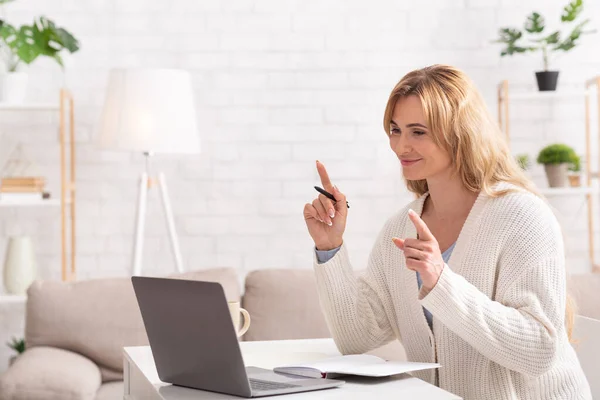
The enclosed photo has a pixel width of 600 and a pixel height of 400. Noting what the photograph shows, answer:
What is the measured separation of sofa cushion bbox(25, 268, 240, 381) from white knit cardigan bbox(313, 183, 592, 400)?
122cm

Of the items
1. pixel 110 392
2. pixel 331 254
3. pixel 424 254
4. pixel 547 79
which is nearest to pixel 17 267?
pixel 110 392

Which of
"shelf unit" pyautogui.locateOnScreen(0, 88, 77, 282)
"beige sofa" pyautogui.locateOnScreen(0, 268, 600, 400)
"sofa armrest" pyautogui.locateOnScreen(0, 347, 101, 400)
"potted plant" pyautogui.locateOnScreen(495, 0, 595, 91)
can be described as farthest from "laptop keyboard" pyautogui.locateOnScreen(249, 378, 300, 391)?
"potted plant" pyautogui.locateOnScreen(495, 0, 595, 91)

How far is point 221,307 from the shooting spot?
1.32m

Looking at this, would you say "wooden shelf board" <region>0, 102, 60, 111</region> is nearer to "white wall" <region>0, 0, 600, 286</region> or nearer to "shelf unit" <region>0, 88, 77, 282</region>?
"shelf unit" <region>0, 88, 77, 282</region>

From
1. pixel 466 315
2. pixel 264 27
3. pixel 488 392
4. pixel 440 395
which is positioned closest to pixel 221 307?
pixel 440 395

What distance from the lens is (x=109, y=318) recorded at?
123 inches

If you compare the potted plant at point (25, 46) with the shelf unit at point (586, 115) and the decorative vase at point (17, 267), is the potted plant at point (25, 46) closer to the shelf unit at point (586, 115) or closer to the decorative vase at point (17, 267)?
the decorative vase at point (17, 267)

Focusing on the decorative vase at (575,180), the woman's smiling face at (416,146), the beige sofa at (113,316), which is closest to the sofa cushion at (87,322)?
the beige sofa at (113,316)

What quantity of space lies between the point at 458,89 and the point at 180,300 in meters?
0.81

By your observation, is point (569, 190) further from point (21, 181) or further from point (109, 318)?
point (21, 181)

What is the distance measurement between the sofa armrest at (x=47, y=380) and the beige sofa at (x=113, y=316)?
0.01 meters

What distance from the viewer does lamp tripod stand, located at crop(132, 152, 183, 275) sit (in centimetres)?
352

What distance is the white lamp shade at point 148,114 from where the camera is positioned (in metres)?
3.46

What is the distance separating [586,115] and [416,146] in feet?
7.61
